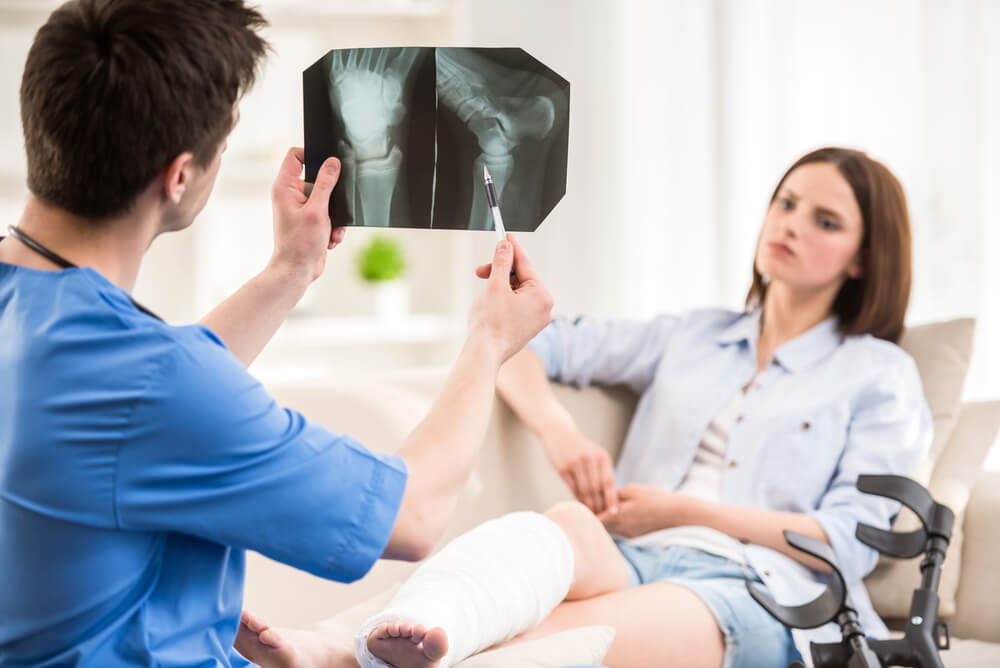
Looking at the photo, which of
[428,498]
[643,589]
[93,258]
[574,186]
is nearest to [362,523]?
[428,498]

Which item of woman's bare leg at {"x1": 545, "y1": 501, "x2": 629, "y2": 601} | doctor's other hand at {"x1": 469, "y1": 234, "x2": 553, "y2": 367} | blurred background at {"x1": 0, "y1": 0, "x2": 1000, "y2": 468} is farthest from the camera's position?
blurred background at {"x1": 0, "y1": 0, "x2": 1000, "y2": 468}

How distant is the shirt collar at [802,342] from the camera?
1.73 meters

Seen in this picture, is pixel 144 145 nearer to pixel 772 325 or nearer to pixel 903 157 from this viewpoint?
pixel 772 325

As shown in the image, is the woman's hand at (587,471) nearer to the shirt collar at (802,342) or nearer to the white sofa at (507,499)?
the white sofa at (507,499)

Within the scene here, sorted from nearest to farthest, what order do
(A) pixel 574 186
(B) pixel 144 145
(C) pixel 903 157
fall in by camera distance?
(B) pixel 144 145
(C) pixel 903 157
(A) pixel 574 186

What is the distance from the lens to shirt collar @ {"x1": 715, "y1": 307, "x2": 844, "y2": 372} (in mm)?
1731

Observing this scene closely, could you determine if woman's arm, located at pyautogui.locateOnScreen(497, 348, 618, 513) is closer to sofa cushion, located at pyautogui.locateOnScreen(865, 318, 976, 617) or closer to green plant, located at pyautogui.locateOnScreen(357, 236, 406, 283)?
sofa cushion, located at pyautogui.locateOnScreen(865, 318, 976, 617)

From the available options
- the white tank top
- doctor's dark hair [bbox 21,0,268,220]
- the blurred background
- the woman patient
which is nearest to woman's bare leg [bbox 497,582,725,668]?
the woman patient

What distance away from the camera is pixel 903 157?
95.7 inches

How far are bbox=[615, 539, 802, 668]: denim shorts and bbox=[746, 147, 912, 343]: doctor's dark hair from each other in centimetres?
54

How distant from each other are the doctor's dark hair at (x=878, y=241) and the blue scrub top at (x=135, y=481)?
1.24 metres

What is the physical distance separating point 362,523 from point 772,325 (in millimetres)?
A: 1250

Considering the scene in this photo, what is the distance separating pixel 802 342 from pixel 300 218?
106 centimetres

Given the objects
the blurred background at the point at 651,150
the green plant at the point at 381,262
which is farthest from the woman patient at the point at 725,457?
the green plant at the point at 381,262
